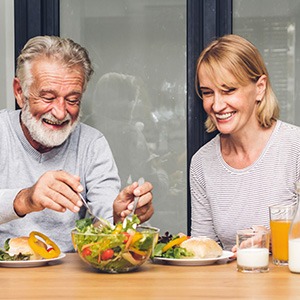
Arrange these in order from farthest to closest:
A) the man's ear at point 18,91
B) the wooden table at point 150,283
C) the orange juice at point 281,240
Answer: the man's ear at point 18,91 → the orange juice at point 281,240 → the wooden table at point 150,283

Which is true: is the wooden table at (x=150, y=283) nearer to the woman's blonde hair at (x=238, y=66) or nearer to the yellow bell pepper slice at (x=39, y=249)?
the yellow bell pepper slice at (x=39, y=249)

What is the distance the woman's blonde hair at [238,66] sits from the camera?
279 cm

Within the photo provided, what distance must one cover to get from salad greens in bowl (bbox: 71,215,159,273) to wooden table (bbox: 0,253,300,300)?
0.03 m

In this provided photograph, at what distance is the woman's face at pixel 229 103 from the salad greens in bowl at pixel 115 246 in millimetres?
799

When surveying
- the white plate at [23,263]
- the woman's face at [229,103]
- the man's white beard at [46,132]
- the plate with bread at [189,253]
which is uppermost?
the woman's face at [229,103]

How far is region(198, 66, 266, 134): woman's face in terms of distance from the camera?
2785 millimetres

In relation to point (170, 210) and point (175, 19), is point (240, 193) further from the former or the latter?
point (175, 19)

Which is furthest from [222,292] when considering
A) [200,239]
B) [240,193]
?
[240,193]

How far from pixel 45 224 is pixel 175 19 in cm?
118

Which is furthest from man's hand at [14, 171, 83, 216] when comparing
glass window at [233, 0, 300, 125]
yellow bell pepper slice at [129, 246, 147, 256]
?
glass window at [233, 0, 300, 125]

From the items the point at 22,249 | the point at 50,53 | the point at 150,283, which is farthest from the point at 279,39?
the point at 150,283

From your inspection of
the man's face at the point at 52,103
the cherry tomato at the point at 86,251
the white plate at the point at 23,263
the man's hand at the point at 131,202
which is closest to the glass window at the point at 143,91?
the man's face at the point at 52,103

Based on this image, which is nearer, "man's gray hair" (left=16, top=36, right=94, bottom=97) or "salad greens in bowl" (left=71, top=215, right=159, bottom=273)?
"salad greens in bowl" (left=71, top=215, right=159, bottom=273)

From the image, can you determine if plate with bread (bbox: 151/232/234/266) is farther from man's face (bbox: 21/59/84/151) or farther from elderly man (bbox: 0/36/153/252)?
man's face (bbox: 21/59/84/151)
